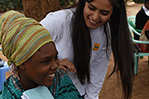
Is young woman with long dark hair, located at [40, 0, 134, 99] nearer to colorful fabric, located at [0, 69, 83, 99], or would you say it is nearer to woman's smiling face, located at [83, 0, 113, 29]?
woman's smiling face, located at [83, 0, 113, 29]

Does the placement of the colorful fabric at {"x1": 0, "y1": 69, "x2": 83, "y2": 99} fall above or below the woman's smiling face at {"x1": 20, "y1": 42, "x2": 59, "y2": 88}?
below

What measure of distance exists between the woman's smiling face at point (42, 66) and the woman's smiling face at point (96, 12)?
62 cm

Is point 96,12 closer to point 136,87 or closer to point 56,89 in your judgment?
point 56,89

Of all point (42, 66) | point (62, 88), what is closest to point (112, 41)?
point (62, 88)

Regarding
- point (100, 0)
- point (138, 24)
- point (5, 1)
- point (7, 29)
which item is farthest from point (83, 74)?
point (5, 1)

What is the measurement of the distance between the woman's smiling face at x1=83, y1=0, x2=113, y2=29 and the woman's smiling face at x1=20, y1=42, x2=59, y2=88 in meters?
0.62

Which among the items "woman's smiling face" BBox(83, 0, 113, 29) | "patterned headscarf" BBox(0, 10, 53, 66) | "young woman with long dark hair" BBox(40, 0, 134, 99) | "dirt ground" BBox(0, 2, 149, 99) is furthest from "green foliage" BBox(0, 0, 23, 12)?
"patterned headscarf" BBox(0, 10, 53, 66)

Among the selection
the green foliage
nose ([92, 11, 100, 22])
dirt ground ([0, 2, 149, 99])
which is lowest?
the green foliage

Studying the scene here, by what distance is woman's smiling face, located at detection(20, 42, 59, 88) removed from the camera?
1128 millimetres

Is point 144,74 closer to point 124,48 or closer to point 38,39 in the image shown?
point 124,48

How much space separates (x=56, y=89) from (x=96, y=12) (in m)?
0.68

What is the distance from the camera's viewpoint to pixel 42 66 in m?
1.15

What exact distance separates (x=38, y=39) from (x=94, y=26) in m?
0.72

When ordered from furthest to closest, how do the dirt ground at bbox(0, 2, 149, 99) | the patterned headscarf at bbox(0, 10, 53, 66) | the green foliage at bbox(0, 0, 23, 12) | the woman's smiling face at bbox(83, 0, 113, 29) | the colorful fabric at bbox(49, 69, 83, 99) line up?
1. the green foliage at bbox(0, 0, 23, 12)
2. the dirt ground at bbox(0, 2, 149, 99)
3. the woman's smiling face at bbox(83, 0, 113, 29)
4. the colorful fabric at bbox(49, 69, 83, 99)
5. the patterned headscarf at bbox(0, 10, 53, 66)
